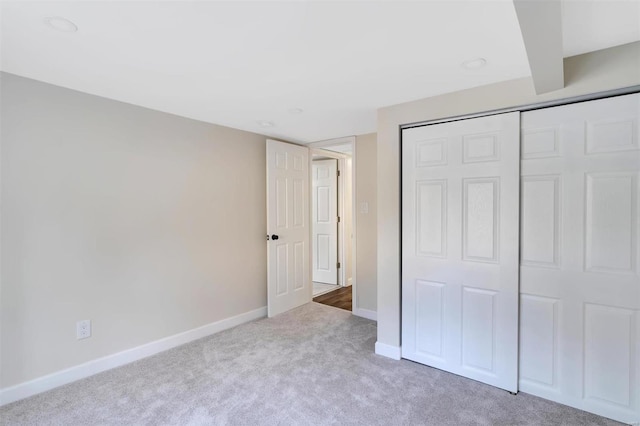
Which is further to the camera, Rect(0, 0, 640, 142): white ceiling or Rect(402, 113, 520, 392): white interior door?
Rect(402, 113, 520, 392): white interior door

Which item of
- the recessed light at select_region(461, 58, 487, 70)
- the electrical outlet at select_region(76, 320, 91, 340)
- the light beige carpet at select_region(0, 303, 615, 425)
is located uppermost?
the recessed light at select_region(461, 58, 487, 70)

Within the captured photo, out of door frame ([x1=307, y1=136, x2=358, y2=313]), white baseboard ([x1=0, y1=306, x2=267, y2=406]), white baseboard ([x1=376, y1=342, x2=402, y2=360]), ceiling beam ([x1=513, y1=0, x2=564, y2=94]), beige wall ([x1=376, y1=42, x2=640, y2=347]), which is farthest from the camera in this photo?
door frame ([x1=307, y1=136, x2=358, y2=313])

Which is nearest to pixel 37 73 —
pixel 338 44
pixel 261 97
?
pixel 261 97

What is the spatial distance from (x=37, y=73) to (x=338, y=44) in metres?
1.98

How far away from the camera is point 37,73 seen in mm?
2008

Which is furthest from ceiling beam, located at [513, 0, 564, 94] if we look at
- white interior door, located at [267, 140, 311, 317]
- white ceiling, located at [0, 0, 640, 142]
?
white interior door, located at [267, 140, 311, 317]

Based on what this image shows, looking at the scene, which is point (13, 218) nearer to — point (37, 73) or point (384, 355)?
point (37, 73)

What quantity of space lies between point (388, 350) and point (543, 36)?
2.38 meters

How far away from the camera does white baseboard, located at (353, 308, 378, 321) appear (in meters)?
3.59

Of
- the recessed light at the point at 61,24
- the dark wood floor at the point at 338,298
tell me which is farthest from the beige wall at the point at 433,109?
the recessed light at the point at 61,24

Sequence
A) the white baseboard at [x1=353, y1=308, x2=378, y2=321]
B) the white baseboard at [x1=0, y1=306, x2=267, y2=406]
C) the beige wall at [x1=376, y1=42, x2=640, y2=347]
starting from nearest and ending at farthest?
the beige wall at [x1=376, y1=42, x2=640, y2=347] → the white baseboard at [x1=0, y1=306, x2=267, y2=406] → the white baseboard at [x1=353, y1=308, x2=378, y2=321]

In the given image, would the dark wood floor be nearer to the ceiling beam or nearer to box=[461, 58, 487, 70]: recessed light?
box=[461, 58, 487, 70]: recessed light

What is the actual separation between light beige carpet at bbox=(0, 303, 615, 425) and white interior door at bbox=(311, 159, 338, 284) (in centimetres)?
236

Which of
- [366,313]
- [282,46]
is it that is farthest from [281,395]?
[282,46]
